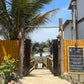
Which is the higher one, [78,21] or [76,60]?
[78,21]

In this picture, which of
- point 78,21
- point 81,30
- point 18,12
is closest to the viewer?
point 18,12

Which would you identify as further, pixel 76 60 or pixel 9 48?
pixel 76 60

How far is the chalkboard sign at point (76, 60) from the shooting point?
347 inches

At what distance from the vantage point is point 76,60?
8.87 m

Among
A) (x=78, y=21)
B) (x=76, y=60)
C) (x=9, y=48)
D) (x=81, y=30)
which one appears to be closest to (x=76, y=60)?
(x=76, y=60)

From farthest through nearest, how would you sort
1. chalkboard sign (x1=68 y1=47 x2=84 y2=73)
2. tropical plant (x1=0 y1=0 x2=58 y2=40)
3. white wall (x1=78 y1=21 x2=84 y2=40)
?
white wall (x1=78 y1=21 x2=84 y2=40)
chalkboard sign (x1=68 y1=47 x2=84 y2=73)
tropical plant (x1=0 y1=0 x2=58 y2=40)

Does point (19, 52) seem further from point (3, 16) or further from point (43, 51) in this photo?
point (43, 51)

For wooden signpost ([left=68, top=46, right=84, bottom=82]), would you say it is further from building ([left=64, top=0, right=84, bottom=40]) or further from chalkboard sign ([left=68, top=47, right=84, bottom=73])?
building ([left=64, top=0, right=84, bottom=40])

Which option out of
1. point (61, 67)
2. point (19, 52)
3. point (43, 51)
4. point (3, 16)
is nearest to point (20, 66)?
point (19, 52)

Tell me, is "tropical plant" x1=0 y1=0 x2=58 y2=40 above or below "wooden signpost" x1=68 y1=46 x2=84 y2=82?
above

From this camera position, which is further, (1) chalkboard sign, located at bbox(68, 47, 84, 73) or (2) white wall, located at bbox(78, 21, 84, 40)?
(2) white wall, located at bbox(78, 21, 84, 40)

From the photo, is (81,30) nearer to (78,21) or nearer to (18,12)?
(78,21)

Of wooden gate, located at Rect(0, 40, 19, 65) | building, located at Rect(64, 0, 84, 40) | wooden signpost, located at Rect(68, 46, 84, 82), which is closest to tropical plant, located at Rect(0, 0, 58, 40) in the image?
wooden gate, located at Rect(0, 40, 19, 65)

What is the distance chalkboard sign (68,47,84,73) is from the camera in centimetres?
880
